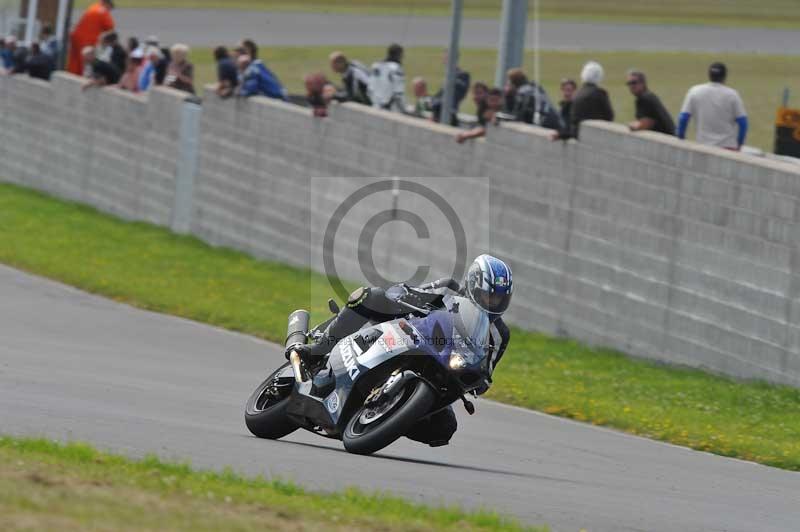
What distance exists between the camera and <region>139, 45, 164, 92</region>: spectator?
90.7 ft

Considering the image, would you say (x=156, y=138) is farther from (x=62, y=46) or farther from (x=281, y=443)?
(x=281, y=443)

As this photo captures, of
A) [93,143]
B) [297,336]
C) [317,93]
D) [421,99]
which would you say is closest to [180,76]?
[93,143]

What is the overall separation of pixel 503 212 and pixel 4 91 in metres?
15.2

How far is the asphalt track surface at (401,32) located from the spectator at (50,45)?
9.77m

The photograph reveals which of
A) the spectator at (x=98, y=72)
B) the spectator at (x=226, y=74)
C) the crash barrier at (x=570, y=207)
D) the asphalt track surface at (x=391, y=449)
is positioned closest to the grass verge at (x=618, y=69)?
the spectator at (x=98, y=72)

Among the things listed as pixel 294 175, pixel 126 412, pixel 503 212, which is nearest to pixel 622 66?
pixel 294 175

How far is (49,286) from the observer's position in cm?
2127

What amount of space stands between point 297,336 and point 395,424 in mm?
1442

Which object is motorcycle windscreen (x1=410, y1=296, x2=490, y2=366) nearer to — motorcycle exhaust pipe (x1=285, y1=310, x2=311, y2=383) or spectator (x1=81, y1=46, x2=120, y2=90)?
motorcycle exhaust pipe (x1=285, y1=310, x2=311, y2=383)

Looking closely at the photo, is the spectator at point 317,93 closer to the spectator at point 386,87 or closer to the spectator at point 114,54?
the spectator at point 386,87

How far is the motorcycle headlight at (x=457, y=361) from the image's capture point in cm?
980

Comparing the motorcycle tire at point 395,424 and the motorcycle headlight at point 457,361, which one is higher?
the motorcycle headlight at point 457,361

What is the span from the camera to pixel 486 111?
2045 cm

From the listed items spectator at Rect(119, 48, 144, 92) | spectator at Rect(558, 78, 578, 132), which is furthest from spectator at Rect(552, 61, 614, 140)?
spectator at Rect(119, 48, 144, 92)
